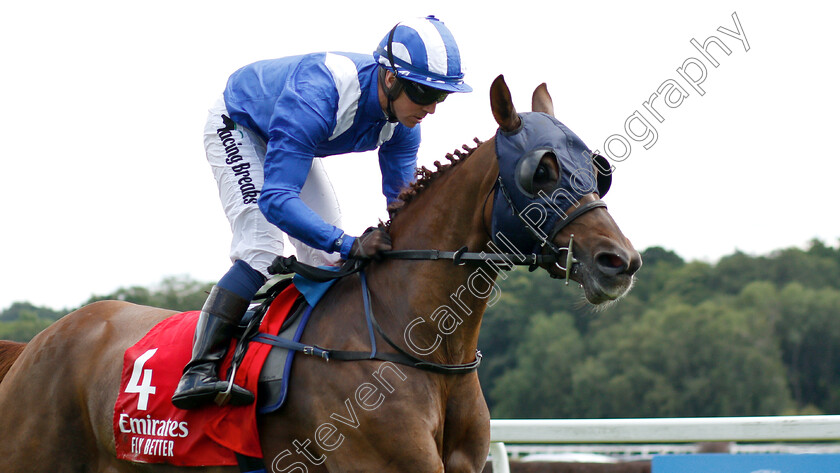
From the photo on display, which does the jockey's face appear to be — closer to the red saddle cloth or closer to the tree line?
the red saddle cloth

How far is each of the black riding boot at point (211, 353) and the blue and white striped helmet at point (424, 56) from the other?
4.17 feet

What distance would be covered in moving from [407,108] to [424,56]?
0.29m

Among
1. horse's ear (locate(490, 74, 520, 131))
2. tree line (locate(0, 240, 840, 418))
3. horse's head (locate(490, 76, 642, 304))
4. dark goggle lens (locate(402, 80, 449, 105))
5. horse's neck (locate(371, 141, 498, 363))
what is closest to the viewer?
horse's head (locate(490, 76, 642, 304))

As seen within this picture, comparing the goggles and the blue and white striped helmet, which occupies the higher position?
the blue and white striped helmet

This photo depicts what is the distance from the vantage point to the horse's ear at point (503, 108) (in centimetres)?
354

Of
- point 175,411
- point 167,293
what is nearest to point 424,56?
point 175,411

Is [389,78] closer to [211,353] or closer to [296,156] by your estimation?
[296,156]

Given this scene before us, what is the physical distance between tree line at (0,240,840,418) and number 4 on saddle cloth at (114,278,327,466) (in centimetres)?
4752

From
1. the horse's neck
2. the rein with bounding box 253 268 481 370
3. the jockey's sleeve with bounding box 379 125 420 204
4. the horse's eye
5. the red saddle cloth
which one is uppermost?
the jockey's sleeve with bounding box 379 125 420 204

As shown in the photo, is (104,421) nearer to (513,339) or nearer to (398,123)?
(398,123)

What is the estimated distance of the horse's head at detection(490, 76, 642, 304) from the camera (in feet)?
10.7

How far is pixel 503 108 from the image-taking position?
3564mm

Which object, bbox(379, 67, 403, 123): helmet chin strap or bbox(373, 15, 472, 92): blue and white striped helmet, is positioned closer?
bbox(373, 15, 472, 92): blue and white striped helmet

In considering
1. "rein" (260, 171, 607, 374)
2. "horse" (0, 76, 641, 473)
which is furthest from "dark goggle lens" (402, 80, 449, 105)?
"rein" (260, 171, 607, 374)
